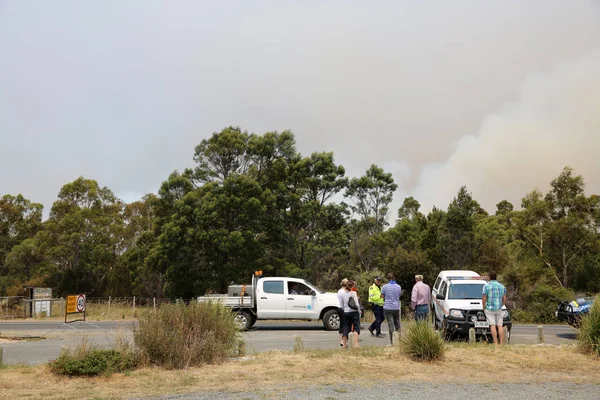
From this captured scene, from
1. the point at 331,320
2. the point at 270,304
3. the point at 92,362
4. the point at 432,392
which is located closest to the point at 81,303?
the point at 270,304

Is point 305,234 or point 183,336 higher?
point 305,234

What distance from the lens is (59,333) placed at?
18.8 metres

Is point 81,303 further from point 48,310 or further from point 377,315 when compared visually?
point 377,315

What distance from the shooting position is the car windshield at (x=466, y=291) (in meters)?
15.0

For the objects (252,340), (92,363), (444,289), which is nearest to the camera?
(92,363)

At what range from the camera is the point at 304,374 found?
362 inches

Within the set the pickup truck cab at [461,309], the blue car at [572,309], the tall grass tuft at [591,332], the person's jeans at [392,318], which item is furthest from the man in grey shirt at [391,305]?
the blue car at [572,309]

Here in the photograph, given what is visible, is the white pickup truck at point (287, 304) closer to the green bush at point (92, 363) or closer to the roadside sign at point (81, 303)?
the green bush at point (92, 363)

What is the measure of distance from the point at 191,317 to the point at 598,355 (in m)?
8.35

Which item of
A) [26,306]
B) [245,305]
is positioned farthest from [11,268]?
[245,305]

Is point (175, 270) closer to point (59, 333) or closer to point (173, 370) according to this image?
point (59, 333)

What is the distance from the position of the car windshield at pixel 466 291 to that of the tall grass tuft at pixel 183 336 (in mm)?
7395

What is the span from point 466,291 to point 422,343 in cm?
571

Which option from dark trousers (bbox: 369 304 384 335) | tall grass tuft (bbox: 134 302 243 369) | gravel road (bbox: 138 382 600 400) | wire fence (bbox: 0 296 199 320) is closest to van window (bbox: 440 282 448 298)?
dark trousers (bbox: 369 304 384 335)
